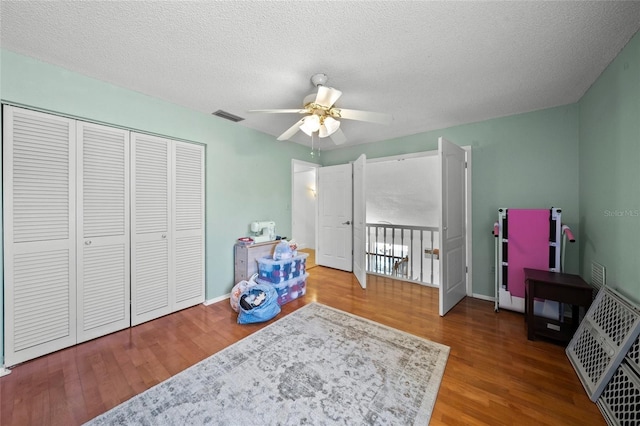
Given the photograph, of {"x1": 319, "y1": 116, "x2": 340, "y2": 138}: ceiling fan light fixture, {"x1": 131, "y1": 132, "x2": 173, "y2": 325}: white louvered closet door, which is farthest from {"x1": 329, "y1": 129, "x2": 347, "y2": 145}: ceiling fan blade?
{"x1": 131, "y1": 132, "x2": 173, "y2": 325}: white louvered closet door

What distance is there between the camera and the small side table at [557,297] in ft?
6.52

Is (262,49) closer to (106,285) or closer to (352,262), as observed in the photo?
(106,285)

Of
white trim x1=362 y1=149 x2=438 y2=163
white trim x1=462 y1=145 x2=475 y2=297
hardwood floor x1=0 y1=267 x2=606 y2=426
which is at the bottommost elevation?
hardwood floor x1=0 y1=267 x2=606 y2=426

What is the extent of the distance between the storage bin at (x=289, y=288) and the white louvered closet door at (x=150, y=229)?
3.57 ft

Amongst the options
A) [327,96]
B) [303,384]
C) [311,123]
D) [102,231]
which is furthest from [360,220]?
[102,231]

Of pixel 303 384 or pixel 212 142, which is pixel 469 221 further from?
pixel 212 142

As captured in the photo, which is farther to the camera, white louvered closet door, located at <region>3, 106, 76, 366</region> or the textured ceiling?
white louvered closet door, located at <region>3, 106, 76, 366</region>

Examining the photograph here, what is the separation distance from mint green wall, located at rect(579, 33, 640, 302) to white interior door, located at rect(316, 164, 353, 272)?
289 cm

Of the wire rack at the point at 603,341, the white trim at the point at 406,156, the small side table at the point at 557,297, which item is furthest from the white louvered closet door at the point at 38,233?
the small side table at the point at 557,297

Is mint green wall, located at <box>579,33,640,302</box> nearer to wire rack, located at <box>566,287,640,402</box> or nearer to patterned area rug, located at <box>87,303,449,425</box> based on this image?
wire rack, located at <box>566,287,640,402</box>

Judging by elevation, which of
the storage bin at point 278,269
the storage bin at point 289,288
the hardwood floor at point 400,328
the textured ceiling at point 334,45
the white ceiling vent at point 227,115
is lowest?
the hardwood floor at point 400,328

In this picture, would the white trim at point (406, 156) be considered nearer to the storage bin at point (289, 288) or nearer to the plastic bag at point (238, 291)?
the storage bin at point (289, 288)

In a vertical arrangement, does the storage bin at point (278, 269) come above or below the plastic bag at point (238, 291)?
above

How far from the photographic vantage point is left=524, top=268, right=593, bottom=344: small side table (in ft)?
6.52
